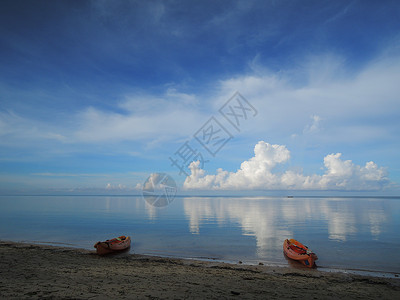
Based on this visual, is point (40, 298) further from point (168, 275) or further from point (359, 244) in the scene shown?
point (359, 244)

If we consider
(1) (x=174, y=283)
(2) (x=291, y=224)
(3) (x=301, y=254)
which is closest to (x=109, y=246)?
(1) (x=174, y=283)

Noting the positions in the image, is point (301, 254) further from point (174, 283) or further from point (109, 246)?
point (109, 246)

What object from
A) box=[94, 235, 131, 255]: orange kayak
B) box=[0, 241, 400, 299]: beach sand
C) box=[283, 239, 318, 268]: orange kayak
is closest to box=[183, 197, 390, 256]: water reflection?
box=[283, 239, 318, 268]: orange kayak

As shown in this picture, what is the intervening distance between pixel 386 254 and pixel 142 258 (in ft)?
79.4

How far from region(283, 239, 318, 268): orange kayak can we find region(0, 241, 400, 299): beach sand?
4.27ft

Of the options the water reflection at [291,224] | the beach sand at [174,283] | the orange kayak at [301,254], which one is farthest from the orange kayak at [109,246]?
the orange kayak at [301,254]

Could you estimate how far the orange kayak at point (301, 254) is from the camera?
2034 centimetres

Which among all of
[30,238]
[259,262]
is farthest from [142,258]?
[30,238]

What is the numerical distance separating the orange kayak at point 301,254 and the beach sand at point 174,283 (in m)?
1.30

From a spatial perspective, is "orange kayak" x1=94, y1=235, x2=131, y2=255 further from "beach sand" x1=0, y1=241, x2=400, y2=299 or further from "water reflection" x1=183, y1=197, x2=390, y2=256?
"water reflection" x1=183, y1=197, x2=390, y2=256

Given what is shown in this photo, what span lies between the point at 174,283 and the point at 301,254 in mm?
12854

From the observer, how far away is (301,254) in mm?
21141

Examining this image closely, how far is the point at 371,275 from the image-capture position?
60.3ft

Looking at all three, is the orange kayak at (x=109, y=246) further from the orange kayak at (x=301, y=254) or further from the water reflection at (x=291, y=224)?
the orange kayak at (x=301, y=254)
